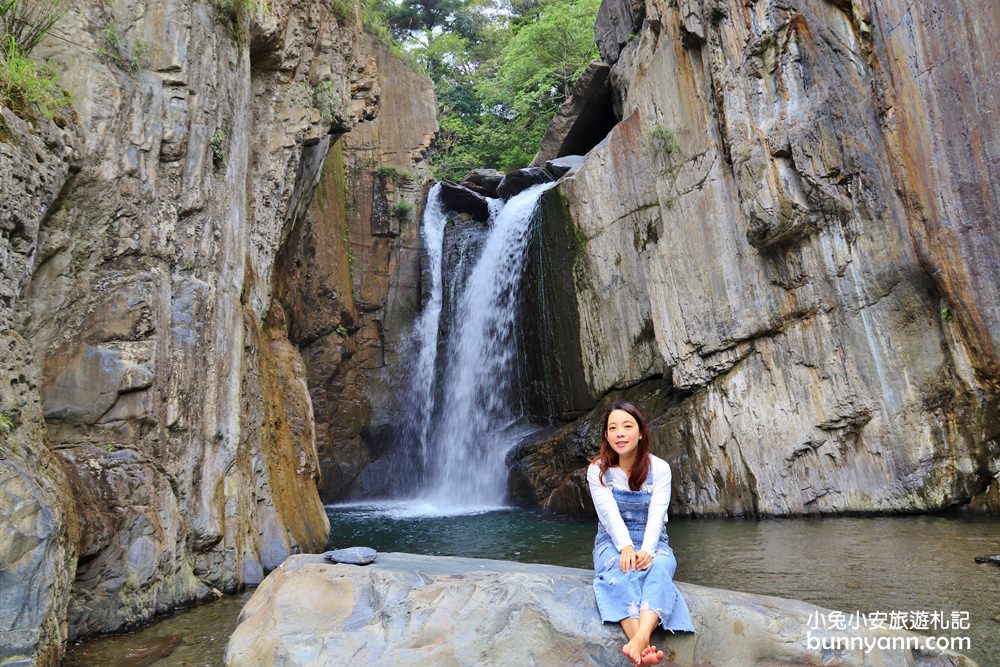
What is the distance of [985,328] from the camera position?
7.86 metres

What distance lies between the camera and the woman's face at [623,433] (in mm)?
3588

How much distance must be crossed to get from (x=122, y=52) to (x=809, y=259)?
29.7 ft

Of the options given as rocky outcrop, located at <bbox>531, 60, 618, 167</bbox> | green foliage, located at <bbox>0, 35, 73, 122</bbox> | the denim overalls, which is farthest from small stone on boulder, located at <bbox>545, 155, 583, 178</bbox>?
the denim overalls

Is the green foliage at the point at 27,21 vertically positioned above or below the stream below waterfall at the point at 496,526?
above

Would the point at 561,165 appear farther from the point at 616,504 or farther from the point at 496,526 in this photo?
the point at 616,504

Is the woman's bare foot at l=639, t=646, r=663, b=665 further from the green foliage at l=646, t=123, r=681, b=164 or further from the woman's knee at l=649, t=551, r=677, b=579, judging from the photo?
the green foliage at l=646, t=123, r=681, b=164

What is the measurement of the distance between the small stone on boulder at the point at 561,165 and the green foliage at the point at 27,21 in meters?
12.0

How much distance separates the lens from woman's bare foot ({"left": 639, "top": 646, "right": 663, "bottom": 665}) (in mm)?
2984

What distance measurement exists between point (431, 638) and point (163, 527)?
349 cm

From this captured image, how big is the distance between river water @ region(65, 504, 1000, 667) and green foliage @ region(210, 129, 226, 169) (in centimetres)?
474

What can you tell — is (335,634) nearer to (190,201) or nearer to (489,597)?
(489,597)

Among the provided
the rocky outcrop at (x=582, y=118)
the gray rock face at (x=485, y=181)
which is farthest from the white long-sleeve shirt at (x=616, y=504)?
the gray rock face at (x=485, y=181)

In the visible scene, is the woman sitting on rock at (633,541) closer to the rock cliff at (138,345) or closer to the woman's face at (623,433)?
the woman's face at (623,433)

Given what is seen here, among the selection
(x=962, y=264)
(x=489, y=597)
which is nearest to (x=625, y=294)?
(x=962, y=264)
